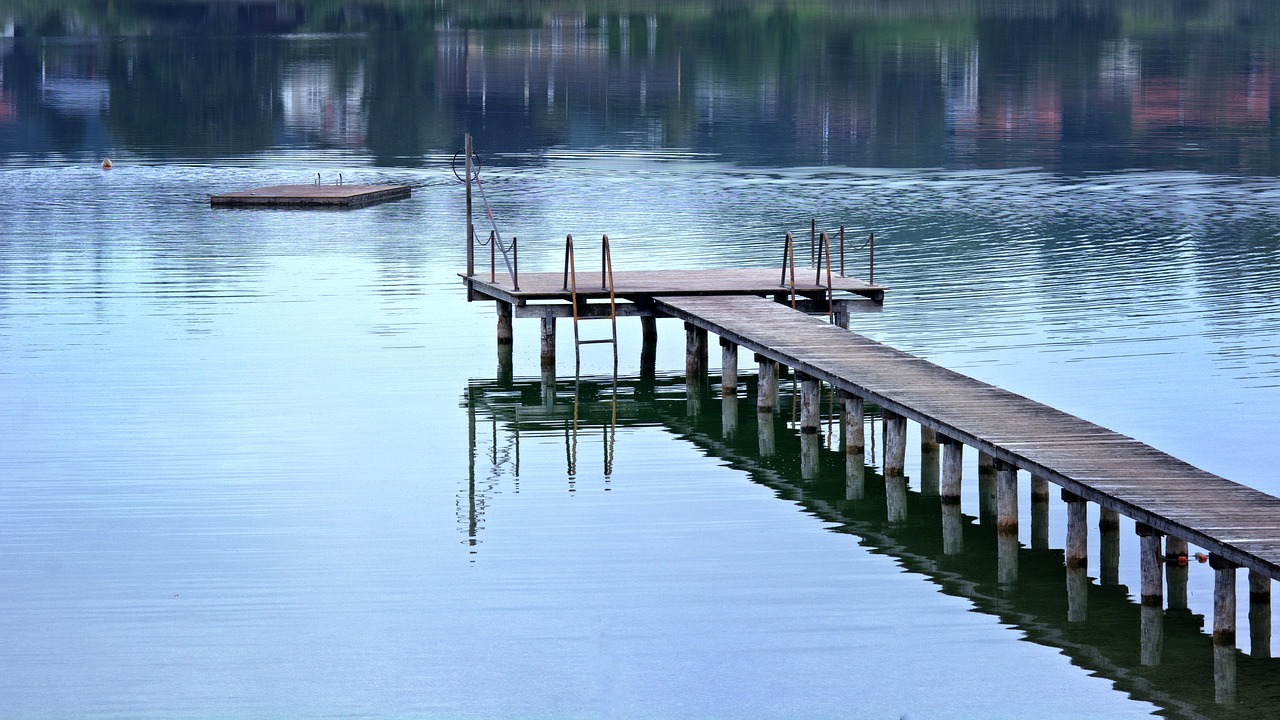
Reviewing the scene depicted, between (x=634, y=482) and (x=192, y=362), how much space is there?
8773 millimetres

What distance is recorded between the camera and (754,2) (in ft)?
440

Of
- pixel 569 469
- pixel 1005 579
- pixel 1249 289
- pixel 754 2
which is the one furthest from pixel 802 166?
pixel 754 2

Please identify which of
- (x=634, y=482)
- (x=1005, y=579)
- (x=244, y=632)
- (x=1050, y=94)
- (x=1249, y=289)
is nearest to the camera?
(x=244, y=632)

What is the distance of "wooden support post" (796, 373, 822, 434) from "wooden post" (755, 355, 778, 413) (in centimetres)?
117

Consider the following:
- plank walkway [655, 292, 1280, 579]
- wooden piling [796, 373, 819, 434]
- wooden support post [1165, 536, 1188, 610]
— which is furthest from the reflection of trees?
wooden support post [1165, 536, 1188, 610]

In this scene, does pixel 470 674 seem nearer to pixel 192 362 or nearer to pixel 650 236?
pixel 192 362

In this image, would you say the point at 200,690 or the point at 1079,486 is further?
the point at 1079,486

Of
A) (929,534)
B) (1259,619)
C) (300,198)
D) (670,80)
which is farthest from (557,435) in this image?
(670,80)

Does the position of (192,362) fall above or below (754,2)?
below

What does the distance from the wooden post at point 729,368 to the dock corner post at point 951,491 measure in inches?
233

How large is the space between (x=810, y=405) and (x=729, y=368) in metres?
2.42

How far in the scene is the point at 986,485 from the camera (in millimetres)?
19938

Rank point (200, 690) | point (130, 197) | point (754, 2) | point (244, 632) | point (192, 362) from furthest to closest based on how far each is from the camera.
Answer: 1. point (754, 2)
2. point (130, 197)
3. point (192, 362)
4. point (244, 632)
5. point (200, 690)

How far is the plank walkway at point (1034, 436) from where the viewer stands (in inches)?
595
